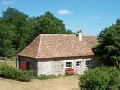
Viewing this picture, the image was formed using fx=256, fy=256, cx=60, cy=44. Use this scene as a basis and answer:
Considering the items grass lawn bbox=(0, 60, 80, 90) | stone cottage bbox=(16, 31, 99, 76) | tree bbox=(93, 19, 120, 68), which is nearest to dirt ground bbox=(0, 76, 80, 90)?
grass lawn bbox=(0, 60, 80, 90)

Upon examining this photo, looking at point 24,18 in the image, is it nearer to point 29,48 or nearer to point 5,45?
point 5,45

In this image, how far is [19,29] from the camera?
77938mm

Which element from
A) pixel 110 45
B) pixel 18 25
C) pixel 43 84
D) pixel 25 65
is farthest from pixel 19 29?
pixel 43 84

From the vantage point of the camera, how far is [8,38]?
6425 cm

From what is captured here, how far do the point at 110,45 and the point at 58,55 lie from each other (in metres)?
7.18

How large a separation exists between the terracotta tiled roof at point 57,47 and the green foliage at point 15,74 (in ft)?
11.7

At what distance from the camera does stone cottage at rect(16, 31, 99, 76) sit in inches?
1293

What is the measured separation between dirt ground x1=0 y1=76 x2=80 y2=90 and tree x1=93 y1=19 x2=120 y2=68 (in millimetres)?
6613

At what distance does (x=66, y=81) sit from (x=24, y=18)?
5459cm

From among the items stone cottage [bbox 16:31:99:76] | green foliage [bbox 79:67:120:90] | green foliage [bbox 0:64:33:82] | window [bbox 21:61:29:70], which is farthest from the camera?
window [bbox 21:61:29:70]

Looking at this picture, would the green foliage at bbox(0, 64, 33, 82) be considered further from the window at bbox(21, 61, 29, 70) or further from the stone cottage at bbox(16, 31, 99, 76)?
the window at bbox(21, 61, 29, 70)

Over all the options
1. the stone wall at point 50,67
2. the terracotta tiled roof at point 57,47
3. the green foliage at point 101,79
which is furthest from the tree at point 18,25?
the green foliage at point 101,79

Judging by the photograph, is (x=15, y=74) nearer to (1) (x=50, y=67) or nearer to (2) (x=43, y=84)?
(2) (x=43, y=84)

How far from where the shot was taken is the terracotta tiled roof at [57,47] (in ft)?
110
